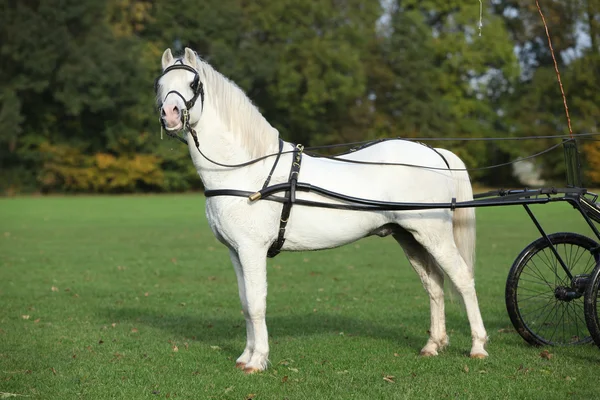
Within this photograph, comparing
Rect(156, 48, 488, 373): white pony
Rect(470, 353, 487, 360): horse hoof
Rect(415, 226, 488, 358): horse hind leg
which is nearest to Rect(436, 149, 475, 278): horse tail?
Rect(156, 48, 488, 373): white pony

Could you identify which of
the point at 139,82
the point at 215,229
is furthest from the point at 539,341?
the point at 139,82

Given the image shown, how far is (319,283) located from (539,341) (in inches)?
240

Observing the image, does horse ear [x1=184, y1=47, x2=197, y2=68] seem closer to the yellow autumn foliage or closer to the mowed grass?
the mowed grass

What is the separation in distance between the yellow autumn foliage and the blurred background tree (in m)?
0.10

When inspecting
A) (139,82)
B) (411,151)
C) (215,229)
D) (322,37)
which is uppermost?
(322,37)

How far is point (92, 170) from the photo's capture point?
5156 centimetres

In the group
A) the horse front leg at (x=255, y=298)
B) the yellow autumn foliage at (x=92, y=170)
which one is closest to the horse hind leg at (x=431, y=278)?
the horse front leg at (x=255, y=298)

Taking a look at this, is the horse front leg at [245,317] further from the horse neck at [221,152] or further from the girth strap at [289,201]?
the horse neck at [221,152]

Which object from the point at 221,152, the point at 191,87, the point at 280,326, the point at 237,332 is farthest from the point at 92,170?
the point at 191,87

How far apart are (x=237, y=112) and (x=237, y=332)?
3.16m

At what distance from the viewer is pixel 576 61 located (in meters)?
50.6

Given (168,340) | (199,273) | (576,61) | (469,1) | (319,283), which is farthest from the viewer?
(469,1)

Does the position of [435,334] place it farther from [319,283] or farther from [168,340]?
[319,283]

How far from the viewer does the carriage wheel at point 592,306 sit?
6613 mm
